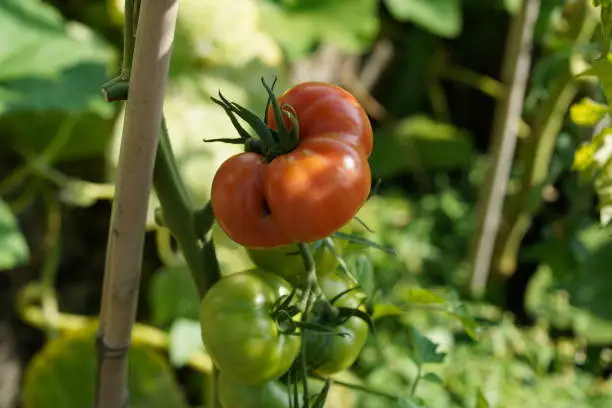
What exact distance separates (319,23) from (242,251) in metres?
0.60

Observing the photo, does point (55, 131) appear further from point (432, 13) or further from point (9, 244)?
point (432, 13)

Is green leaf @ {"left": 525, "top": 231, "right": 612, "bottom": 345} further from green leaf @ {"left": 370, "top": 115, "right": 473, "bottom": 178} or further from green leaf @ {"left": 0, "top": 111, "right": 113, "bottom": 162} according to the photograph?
green leaf @ {"left": 0, "top": 111, "right": 113, "bottom": 162}

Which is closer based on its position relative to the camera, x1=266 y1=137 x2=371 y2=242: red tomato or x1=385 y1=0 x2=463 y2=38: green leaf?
x1=266 y1=137 x2=371 y2=242: red tomato

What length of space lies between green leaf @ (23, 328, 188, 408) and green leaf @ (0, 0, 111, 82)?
0.42 metres

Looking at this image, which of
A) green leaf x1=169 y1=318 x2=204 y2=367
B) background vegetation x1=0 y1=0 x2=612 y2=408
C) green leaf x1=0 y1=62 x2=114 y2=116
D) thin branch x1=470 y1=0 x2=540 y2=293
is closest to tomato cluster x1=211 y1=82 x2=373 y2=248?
background vegetation x1=0 y1=0 x2=612 y2=408

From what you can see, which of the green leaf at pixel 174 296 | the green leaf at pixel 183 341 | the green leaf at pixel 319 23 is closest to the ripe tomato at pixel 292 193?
the green leaf at pixel 183 341

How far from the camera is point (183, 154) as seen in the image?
4.04 feet

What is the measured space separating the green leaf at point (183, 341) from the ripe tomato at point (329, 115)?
23.3 inches

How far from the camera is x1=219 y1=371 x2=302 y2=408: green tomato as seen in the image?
1.87ft

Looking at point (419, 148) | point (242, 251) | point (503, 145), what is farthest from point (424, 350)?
point (419, 148)

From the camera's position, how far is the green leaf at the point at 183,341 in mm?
1021

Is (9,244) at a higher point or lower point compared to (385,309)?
lower

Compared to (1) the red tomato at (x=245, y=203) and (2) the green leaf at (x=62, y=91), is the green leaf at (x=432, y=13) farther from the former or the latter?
(1) the red tomato at (x=245, y=203)

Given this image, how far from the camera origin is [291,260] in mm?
549
